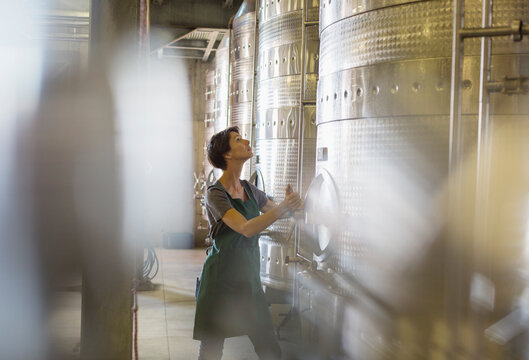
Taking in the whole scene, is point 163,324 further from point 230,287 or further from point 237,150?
point 237,150

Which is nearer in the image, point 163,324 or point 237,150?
point 237,150

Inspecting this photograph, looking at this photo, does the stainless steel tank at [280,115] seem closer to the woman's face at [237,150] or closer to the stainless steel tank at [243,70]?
the stainless steel tank at [243,70]

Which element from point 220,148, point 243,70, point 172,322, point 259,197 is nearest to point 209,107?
point 243,70

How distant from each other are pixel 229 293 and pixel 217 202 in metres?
0.56

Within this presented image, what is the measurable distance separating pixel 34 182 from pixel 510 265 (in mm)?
9153

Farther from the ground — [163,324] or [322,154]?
[322,154]

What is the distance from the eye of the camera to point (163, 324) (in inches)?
275

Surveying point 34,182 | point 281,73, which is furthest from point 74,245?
point 281,73

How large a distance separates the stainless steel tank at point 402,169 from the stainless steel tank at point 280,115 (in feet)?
8.19

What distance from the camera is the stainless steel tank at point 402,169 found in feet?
11.0

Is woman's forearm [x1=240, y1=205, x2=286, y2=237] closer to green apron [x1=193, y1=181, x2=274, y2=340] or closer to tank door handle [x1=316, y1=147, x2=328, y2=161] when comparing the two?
green apron [x1=193, y1=181, x2=274, y2=340]

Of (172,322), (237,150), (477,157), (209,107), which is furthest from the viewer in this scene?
(209,107)

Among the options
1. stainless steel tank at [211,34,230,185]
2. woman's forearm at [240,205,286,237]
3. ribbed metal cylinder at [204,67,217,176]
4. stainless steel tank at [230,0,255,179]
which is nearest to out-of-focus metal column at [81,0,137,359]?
woman's forearm at [240,205,286,237]

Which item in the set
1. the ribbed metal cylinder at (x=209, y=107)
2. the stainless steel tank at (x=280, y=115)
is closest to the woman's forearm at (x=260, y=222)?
the stainless steel tank at (x=280, y=115)
